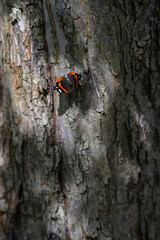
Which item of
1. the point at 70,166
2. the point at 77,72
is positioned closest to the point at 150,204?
the point at 70,166

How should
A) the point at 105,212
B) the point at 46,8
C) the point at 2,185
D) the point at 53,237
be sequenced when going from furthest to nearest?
the point at 2,185
the point at 53,237
the point at 105,212
the point at 46,8

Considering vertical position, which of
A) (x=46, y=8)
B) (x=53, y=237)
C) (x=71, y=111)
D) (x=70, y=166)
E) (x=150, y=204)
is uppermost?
(x=46, y=8)

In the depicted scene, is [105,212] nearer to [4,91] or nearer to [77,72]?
[77,72]

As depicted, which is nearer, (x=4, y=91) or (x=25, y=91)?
(x=25, y=91)

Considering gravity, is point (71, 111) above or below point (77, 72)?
below

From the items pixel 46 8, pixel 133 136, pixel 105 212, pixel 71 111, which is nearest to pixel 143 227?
pixel 105 212

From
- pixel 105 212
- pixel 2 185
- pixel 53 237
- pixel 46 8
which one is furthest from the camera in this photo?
pixel 2 185
